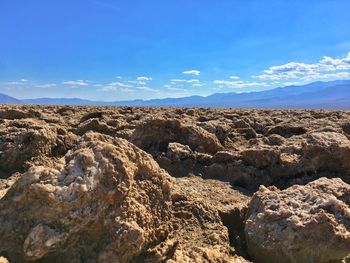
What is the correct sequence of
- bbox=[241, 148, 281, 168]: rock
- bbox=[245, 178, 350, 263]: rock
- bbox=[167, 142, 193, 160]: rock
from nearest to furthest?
bbox=[245, 178, 350, 263]: rock
bbox=[241, 148, 281, 168]: rock
bbox=[167, 142, 193, 160]: rock

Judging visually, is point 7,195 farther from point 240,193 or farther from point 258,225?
point 240,193

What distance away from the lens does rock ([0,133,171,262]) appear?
3.40 metres

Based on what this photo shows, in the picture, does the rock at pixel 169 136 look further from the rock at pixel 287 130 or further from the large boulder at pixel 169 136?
the rock at pixel 287 130

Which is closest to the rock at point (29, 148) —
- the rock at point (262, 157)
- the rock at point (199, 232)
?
the rock at point (199, 232)

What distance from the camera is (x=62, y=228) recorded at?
11.2ft

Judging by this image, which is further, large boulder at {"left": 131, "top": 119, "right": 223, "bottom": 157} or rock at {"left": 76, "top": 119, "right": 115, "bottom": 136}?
rock at {"left": 76, "top": 119, "right": 115, "bottom": 136}

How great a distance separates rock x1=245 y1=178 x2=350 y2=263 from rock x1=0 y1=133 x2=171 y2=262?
0.94 metres

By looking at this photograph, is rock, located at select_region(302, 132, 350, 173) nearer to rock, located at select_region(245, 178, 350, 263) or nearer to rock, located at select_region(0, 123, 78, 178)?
rock, located at select_region(245, 178, 350, 263)

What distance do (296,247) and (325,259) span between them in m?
0.26

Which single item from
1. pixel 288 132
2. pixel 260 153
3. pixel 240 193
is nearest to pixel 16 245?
pixel 240 193

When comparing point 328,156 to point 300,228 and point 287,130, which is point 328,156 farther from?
point 287,130

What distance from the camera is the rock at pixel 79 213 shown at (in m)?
3.40

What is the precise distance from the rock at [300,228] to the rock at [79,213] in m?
0.94

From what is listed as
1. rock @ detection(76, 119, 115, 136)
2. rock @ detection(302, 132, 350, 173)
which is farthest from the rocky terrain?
rock @ detection(76, 119, 115, 136)
